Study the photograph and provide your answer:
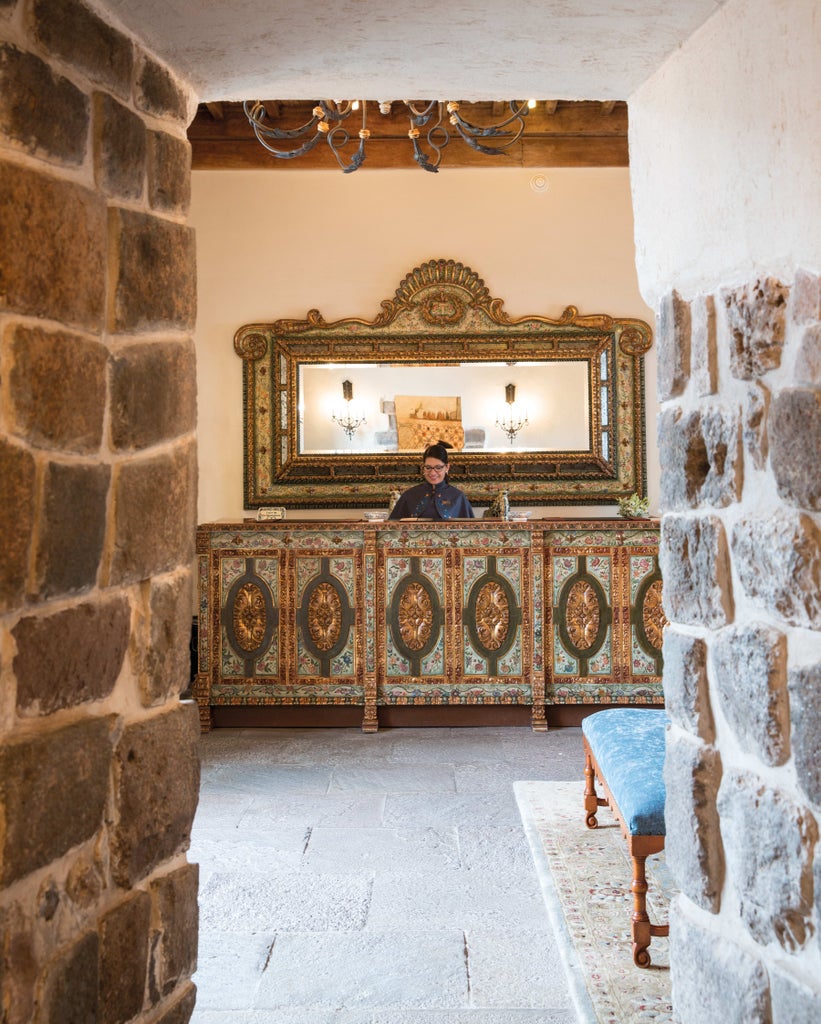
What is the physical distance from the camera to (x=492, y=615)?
5.50m

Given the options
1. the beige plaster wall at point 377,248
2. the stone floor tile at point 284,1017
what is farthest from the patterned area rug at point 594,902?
the beige plaster wall at point 377,248

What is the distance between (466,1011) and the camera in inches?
97.1

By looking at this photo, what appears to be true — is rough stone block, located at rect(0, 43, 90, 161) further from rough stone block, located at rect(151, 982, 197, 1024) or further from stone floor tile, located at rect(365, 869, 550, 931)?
stone floor tile, located at rect(365, 869, 550, 931)

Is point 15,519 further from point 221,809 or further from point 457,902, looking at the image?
point 221,809

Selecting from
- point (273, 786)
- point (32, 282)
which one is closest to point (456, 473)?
point (273, 786)

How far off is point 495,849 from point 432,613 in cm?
200

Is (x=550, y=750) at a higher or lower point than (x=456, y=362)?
lower

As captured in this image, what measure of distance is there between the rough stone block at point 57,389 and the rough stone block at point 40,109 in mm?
268

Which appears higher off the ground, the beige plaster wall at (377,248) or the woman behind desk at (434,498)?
the beige plaster wall at (377,248)

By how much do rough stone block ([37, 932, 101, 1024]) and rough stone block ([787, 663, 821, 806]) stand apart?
109cm

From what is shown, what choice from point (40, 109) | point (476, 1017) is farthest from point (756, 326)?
point (476, 1017)

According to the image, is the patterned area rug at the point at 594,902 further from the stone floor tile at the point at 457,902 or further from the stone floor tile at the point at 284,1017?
the stone floor tile at the point at 284,1017

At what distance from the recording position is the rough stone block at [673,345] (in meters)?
1.74

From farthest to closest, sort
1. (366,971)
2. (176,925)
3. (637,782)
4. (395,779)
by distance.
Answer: (395,779), (637,782), (366,971), (176,925)
